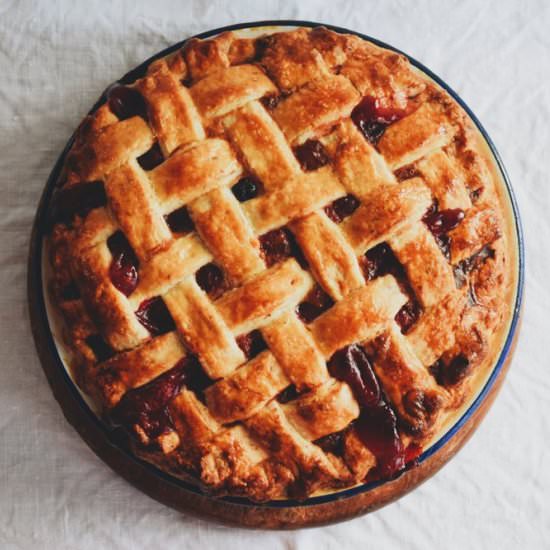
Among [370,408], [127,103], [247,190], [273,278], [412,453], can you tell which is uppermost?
[127,103]

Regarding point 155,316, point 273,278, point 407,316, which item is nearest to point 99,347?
point 155,316

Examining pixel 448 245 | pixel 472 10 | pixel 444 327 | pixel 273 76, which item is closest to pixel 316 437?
pixel 444 327

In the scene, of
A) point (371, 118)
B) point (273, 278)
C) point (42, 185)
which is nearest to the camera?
point (273, 278)

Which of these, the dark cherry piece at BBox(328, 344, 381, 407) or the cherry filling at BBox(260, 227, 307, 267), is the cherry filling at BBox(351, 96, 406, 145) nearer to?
the cherry filling at BBox(260, 227, 307, 267)

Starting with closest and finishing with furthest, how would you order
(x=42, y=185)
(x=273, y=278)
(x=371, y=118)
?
(x=273, y=278)
(x=371, y=118)
(x=42, y=185)

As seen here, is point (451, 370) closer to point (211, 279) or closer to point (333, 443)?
point (333, 443)

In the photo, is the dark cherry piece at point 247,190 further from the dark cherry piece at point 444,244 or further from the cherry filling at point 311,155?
the dark cherry piece at point 444,244

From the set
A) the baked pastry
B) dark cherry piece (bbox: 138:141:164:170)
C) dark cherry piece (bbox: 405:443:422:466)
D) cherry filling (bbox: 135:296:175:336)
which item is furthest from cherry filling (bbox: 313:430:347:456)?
dark cherry piece (bbox: 138:141:164:170)
